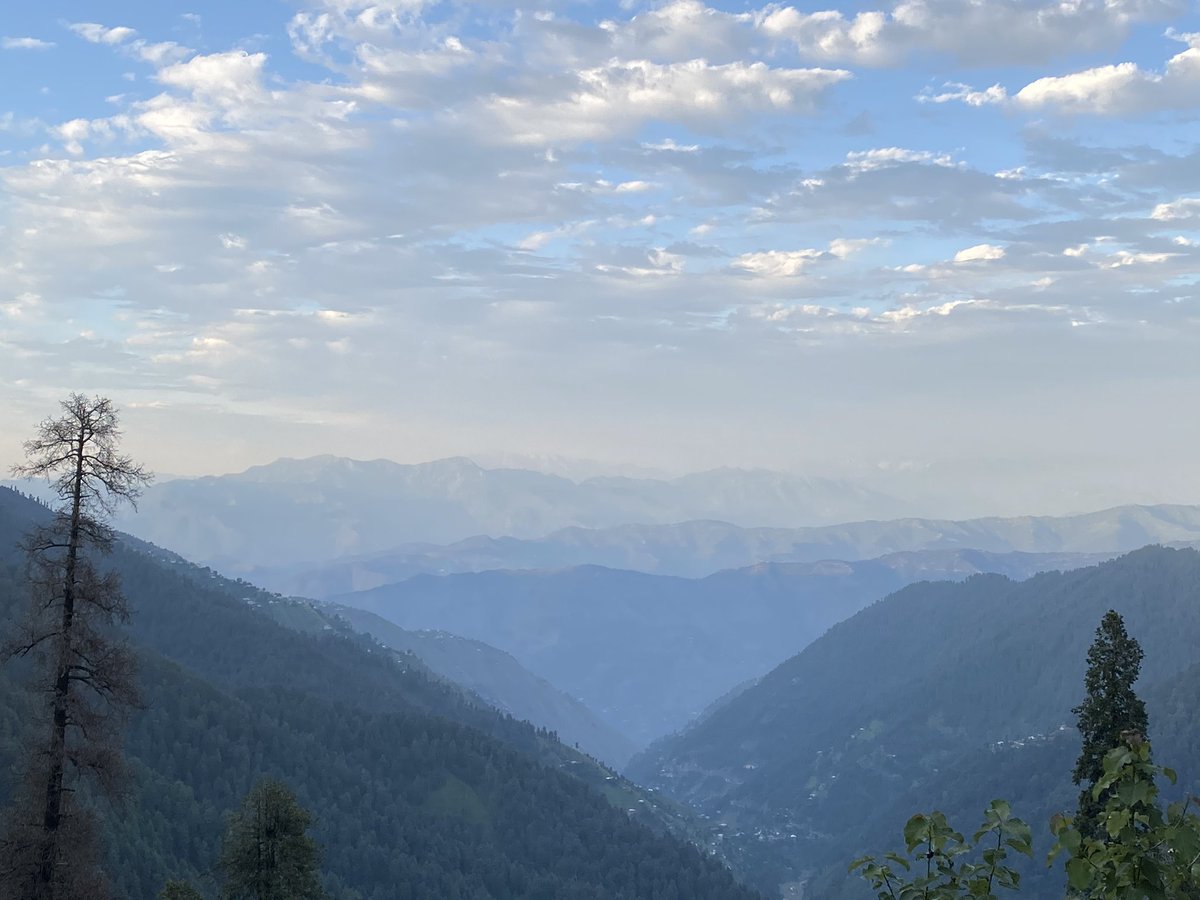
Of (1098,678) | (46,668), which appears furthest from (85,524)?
(1098,678)

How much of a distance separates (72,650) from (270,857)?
1730 cm

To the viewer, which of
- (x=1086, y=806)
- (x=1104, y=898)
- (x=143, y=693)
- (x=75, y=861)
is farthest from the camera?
(x=1086, y=806)

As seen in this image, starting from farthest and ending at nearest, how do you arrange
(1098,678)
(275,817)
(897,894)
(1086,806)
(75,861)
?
(1098,678) < (275,817) < (1086,806) < (75,861) < (897,894)

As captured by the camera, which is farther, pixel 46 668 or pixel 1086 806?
pixel 1086 806

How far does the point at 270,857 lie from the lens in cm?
4984

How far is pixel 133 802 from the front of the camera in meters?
41.1

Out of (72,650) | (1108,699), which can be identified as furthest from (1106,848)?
(1108,699)

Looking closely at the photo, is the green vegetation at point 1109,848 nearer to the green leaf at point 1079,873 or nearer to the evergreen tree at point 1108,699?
the green leaf at point 1079,873

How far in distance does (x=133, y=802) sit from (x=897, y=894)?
35.2 m

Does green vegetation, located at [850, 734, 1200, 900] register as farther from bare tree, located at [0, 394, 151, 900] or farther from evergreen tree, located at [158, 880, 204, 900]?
evergreen tree, located at [158, 880, 204, 900]

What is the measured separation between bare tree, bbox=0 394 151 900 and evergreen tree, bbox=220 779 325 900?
12758 millimetres

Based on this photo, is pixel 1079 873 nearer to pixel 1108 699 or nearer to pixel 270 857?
pixel 270 857

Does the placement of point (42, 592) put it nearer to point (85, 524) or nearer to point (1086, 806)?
point (85, 524)

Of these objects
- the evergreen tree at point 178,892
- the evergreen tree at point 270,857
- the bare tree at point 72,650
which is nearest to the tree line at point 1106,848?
the bare tree at point 72,650
